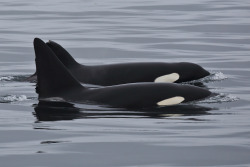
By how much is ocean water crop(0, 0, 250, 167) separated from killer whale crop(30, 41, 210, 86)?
0.43 m

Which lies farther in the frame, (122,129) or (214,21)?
(214,21)

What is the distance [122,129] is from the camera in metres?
10.6

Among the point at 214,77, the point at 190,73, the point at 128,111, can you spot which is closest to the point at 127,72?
the point at 190,73

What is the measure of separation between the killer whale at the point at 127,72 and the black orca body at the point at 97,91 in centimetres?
269

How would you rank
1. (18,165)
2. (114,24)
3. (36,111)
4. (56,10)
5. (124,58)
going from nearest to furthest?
1. (18,165)
2. (36,111)
3. (124,58)
4. (114,24)
5. (56,10)

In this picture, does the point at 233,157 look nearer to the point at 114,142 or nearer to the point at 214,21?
the point at 114,142

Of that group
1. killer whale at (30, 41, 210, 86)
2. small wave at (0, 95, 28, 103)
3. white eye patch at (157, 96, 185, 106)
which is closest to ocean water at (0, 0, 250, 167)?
small wave at (0, 95, 28, 103)

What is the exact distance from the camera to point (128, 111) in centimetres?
1195

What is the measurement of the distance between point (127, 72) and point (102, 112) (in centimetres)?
381

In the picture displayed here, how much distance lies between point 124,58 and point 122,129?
7.80 metres

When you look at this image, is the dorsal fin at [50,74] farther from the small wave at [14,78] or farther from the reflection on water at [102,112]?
the small wave at [14,78]

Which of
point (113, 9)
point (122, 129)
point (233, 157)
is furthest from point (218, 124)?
point (113, 9)

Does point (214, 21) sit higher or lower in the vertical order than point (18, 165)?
higher

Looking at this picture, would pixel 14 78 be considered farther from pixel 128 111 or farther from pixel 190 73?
pixel 128 111
